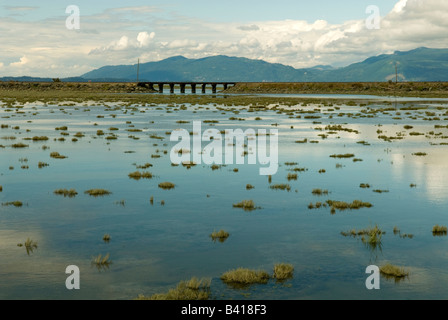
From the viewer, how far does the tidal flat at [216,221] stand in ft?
40.0

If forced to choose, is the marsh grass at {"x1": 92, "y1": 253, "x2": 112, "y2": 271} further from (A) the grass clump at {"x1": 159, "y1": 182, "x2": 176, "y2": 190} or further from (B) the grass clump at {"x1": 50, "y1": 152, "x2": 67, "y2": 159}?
(B) the grass clump at {"x1": 50, "y1": 152, "x2": 67, "y2": 159}

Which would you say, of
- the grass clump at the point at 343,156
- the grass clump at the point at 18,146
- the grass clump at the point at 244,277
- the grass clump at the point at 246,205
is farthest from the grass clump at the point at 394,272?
the grass clump at the point at 18,146

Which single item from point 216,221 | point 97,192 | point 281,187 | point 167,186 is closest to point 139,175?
point 167,186

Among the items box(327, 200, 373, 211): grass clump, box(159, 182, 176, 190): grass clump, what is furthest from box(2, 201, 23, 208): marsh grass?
box(327, 200, 373, 211): grass clump

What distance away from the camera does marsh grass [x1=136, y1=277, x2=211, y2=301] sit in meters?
11.0

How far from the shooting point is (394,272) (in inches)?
504

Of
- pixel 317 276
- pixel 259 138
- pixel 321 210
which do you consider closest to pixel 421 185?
pixel 321 210

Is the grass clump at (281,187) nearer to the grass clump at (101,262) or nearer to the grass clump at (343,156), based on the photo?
the grass clump at (343,156)

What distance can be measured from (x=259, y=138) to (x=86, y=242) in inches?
1184

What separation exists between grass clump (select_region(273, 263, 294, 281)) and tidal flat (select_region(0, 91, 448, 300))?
0.18 m

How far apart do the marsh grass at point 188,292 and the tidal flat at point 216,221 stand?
0.72 feet

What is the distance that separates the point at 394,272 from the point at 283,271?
2801 millimetres

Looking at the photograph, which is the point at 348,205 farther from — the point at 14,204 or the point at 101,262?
the point at 14,204
